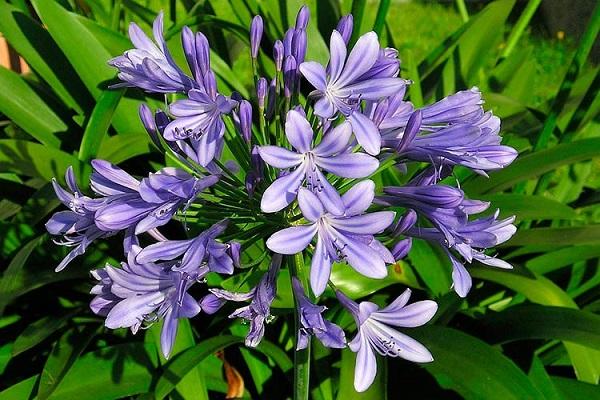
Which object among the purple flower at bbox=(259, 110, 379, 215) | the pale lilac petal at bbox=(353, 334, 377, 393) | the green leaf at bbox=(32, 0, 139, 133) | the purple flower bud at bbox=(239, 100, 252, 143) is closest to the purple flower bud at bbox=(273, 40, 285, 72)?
the purple flower bud at bbox=(239, 100, 252, 143)

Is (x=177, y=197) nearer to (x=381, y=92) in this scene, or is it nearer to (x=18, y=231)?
(x=381, y=92)

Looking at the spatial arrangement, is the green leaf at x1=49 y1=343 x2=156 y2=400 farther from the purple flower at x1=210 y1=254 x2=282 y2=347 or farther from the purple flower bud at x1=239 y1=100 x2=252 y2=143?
the purple flower bud at x1=239 y1=100 x2=252 y2=143

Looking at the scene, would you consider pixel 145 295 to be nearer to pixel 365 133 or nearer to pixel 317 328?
pixel 317 328

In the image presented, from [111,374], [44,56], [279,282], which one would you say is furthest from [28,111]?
[279,282]

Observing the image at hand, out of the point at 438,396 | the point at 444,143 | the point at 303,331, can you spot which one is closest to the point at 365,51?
the point at 444,143

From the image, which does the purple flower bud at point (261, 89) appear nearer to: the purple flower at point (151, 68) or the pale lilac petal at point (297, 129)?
the purple flower at point (151, 68)

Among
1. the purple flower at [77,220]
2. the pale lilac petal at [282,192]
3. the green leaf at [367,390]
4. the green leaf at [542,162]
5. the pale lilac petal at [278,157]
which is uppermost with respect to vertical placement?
the pale lilac petal at [278,157]

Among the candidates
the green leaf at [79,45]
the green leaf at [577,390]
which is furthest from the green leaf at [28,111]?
the green leaf at [577,390]
